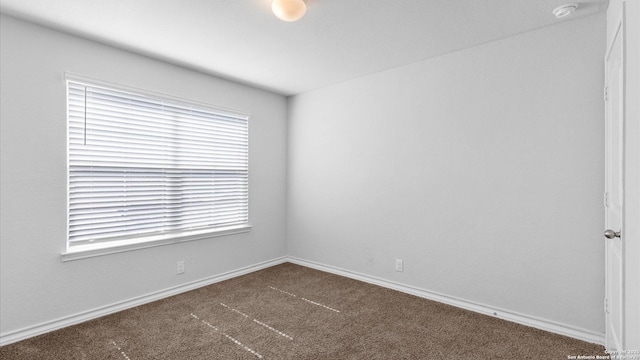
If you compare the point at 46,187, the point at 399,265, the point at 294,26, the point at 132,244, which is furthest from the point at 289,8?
the point at 399,265

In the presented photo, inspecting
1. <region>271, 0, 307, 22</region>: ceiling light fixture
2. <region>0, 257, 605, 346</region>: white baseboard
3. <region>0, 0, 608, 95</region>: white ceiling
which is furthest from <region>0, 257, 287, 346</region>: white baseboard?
<region>271, 0, 307, 22</region>: ceiling light fixture

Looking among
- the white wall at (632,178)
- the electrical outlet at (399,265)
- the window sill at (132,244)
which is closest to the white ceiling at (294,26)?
the white wall at (632,178)

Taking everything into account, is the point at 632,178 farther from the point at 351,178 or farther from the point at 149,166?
the point at 149,166

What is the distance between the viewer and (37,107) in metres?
2.45

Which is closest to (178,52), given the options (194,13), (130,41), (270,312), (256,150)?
(130,41)

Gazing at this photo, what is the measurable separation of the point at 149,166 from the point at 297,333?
7.08 ft

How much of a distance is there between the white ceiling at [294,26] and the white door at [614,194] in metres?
0.62

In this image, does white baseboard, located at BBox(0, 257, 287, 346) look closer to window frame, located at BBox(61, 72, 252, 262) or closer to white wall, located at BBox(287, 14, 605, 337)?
window frame, located at BBox(61, 72, 252, 262)

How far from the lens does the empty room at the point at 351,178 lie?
2.23 m

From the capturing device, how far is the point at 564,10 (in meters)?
2.21

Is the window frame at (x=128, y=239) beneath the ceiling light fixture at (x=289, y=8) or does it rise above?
beneath

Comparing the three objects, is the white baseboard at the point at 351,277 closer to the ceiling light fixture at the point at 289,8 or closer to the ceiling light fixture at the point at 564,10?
the ceiling light fixture at the point at 564,10

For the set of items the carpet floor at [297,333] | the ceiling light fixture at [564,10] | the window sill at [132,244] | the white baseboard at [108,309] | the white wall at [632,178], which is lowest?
the carpet floor at [297,333]

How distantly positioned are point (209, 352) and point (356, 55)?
9.37ft
